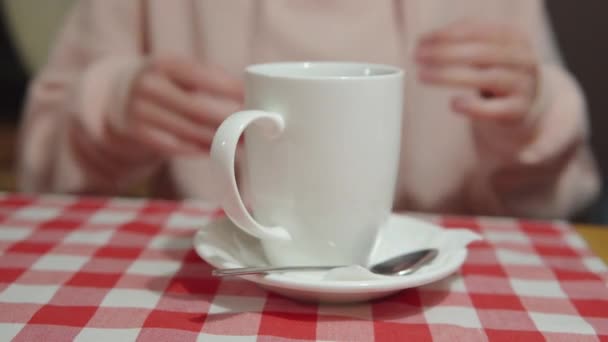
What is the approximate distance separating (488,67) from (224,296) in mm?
528

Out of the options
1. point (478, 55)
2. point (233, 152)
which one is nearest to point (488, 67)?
point (478, 55)

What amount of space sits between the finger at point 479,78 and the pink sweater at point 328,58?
78 mm

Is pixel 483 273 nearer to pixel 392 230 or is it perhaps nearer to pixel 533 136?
pixel 392 230

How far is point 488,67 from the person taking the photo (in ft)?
2.80

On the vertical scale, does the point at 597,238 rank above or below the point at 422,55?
below

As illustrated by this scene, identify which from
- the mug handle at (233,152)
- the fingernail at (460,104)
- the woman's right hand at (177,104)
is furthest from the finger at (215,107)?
the mug handle at (233,152)

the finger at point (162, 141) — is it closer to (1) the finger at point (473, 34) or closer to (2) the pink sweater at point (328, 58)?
(2) the pink sweater at point (328, 58)

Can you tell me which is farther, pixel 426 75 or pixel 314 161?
pixel 426 75

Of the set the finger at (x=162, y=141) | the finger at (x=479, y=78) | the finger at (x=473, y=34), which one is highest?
the finger at (x=473, y=34)

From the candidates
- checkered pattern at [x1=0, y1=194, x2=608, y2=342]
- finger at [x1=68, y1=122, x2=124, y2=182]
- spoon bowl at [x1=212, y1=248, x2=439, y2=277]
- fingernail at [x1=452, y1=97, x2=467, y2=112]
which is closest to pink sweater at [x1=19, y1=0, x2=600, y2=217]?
finger at [x1=68, y1=122, x2=124, y2=182]

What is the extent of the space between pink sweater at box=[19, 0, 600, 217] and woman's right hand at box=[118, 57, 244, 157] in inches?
2.4

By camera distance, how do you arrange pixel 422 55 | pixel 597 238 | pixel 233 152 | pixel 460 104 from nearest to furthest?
pixel 233 152, pixel 597 238, pixel 460 104, pixel 422 55

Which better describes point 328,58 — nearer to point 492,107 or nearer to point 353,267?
point 492,107

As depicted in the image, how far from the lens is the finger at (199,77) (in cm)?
84
